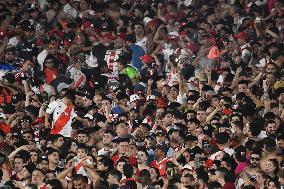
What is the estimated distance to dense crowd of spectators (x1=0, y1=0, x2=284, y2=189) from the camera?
15.6 meters

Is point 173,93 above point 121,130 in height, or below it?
below

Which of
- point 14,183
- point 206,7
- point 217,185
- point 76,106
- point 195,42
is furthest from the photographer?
point 206,7

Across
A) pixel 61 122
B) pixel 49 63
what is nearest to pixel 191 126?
pixel 61 122

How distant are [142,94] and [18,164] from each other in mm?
3830

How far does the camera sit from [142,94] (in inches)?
763

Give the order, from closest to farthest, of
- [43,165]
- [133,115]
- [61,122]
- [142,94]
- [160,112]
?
[43,165]
[160,112]
[133,115]
[61,122]
[142,94]

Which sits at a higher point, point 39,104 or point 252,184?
point 252,184

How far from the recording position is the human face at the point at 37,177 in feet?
50.8

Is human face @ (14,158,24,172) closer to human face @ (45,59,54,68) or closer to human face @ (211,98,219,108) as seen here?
human face @ (211,98,219,108)

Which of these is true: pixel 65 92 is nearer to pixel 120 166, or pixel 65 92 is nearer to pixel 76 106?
pixel 76 106

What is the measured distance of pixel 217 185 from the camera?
14.5 meters

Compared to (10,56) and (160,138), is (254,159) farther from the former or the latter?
(10,56)

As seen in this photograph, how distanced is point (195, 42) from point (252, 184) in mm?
6938

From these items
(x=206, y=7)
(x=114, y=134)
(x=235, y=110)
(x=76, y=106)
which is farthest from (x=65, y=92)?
(x=206, y=7)
